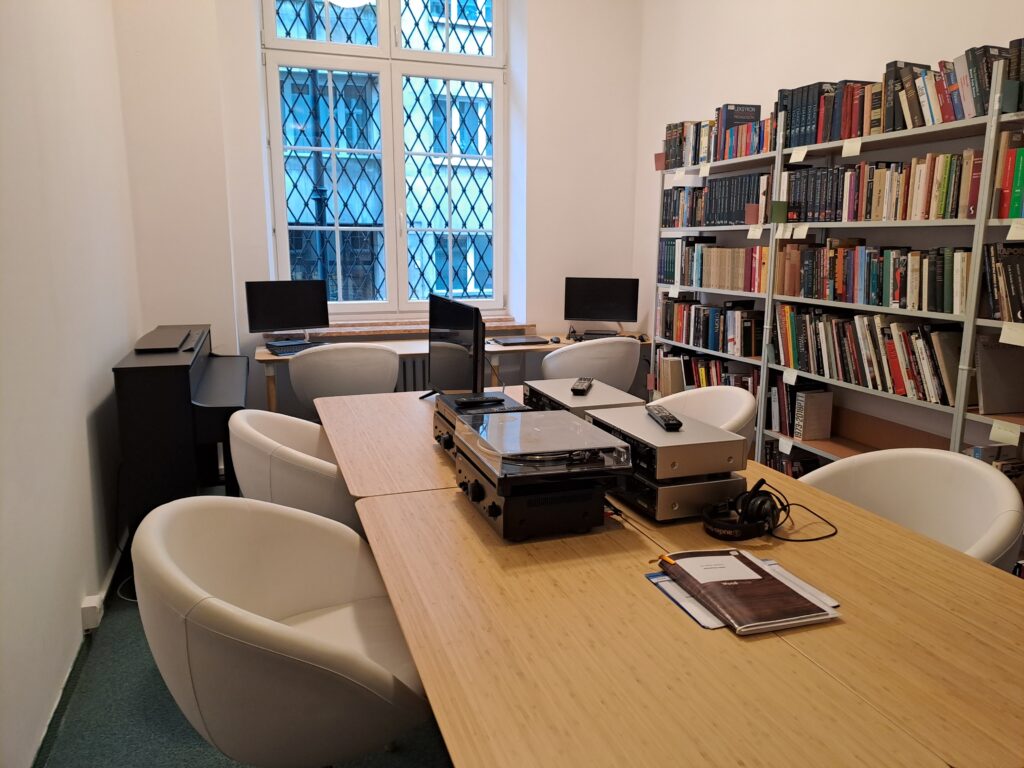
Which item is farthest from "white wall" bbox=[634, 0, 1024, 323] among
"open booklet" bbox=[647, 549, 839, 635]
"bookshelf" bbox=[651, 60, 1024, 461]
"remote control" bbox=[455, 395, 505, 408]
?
"open booklet" bbox=[647, 549, 839, 635]

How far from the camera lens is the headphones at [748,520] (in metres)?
1.43

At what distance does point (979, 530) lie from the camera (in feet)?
5.21

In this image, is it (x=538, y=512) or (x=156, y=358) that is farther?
(x=156, y=358)

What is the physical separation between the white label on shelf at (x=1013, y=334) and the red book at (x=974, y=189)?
1.38ft

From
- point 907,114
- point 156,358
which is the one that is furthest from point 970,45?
point 156,358

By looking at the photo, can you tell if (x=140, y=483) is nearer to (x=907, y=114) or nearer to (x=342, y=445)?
(x=342, y=445)

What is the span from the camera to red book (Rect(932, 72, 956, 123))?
8.38ft

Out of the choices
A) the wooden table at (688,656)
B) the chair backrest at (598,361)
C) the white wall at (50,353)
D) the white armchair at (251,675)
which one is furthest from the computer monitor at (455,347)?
the chair backrest at (598,361)

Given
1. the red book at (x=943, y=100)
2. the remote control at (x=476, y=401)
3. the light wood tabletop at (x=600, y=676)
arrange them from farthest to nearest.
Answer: the red book at (x=943, y=100) → the remote control at (x=476, y=401) → the light wood tabletop at (x=600, y=676)

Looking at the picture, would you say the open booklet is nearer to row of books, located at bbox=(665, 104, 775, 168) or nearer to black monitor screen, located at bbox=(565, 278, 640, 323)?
→ row of books, located at bbox=(665, 104, 775, 168)

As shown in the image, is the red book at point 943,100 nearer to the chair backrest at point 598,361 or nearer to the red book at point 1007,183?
the red book at point 1007,183

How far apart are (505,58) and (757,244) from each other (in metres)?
2.40

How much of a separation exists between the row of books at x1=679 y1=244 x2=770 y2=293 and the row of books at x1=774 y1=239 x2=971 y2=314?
19 cm

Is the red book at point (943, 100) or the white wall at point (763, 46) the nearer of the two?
the red book at point (943, 100)
